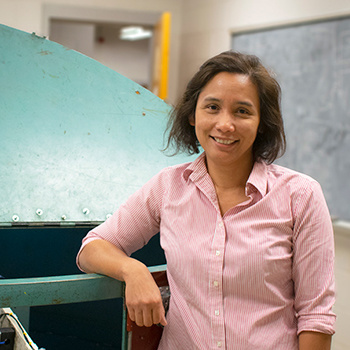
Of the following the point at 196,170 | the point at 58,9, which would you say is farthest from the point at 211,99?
the point at 58,9

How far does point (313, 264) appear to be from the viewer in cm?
107

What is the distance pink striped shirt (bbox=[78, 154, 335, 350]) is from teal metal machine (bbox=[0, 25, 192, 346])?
1.60 feet

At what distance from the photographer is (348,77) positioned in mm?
2922

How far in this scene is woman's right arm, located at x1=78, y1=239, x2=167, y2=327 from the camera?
1.07 m

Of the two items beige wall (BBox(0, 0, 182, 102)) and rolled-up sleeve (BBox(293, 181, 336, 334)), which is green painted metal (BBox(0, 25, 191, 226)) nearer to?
rolled-up sleeve (BBox(293, 181, 336, 334))

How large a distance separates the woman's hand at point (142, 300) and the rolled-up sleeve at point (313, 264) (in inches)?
12.9

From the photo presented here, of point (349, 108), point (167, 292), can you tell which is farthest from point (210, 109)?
point (349, 108)

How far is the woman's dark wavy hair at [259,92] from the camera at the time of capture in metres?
1.18

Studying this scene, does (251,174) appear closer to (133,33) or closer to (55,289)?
(55,289)

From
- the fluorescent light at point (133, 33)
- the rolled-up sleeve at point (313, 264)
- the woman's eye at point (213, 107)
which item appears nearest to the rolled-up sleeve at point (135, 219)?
the woman's eye at point (213, 107)

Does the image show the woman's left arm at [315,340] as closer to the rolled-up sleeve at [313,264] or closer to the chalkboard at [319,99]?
the rolled-up sleeve at [313,264]

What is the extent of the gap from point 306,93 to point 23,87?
221cm

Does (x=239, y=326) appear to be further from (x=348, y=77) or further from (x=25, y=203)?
(x=348, y=77)

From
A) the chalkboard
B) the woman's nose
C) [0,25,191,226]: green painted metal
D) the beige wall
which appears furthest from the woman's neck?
the beige wall
